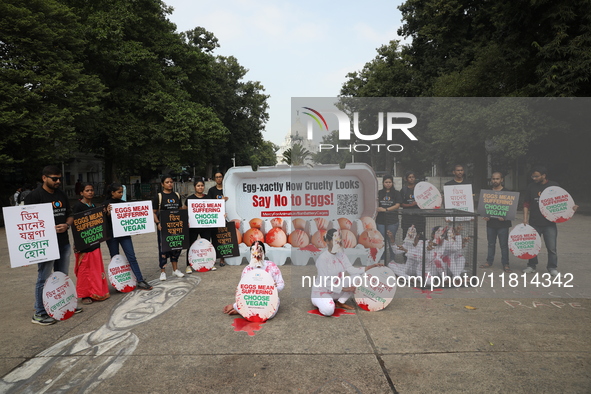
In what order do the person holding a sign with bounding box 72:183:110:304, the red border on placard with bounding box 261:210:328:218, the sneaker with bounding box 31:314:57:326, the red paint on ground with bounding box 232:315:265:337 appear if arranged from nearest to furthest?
the red paint on ground with bounding box 232:315:265:337
the sneaker with bounding box 31:314:57:326
the person holding a sign with bounding box 72:183:110:304
the red border on placard with bounding box 261:210:328:218

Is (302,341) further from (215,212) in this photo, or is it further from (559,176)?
(559,176)

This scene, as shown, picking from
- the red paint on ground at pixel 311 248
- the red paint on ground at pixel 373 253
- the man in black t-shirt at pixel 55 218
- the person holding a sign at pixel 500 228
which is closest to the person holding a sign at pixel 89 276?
the man in black t-shirt at pixel 55 218

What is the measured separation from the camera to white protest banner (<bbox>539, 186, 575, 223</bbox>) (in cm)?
684

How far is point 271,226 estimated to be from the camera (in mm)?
8156

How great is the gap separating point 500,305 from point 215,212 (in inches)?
→ 194

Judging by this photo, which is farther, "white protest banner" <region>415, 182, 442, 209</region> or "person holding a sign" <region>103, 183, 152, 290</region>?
"white protest banner" <region>415, 182, 442, 209</region>

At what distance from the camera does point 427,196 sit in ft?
24.0

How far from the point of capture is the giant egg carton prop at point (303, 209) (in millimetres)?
7762

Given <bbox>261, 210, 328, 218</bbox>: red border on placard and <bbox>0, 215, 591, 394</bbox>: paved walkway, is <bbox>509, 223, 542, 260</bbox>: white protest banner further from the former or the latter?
<bbox>261, 210, 328, 218</bbox>: red border on placard

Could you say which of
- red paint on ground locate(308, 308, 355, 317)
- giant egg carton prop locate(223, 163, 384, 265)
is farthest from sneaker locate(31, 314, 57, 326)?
giant egg carton prop locate(223, 163, 384, 265)

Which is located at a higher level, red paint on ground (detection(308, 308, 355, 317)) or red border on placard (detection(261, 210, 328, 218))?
red border on placard (detection(261, 210, 328, 218))

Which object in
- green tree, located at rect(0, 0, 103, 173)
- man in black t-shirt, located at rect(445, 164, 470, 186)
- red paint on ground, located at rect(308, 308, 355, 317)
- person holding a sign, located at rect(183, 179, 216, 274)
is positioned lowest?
red paint on ground, located at rect(308, 308, 355, 317)

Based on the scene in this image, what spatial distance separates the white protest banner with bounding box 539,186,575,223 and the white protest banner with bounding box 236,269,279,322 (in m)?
4.86

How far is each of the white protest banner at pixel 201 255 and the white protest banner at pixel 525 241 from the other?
5.34 meters
